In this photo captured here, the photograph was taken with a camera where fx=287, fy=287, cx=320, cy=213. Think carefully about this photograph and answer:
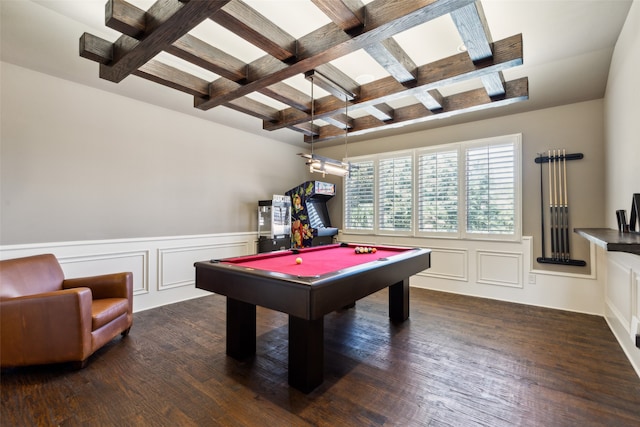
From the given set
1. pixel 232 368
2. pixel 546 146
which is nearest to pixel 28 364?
pixel 232 368

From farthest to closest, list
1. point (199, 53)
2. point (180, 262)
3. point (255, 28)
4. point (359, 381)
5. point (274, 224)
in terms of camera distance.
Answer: point (274, 224) → point (180, 262) → point (199, 53) → point (359, 381) → point (255, 28)

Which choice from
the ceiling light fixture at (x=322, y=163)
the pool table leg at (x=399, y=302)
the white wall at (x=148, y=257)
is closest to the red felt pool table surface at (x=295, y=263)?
the pool table leg at (x=399, y=302)

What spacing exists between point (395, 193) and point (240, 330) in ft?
12.3

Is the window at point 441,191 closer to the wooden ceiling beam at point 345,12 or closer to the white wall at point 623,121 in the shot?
the white wall at point 623,121

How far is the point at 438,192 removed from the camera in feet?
15.9

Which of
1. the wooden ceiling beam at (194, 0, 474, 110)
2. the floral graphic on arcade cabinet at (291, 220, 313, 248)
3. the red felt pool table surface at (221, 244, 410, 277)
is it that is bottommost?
the red felt pool table surface at (221, 244, 410, 277)

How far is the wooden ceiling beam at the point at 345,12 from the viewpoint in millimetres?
1730

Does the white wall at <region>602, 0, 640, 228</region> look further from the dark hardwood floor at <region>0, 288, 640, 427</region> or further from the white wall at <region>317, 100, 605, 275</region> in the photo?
the dark hardwood floor at <region>0, 288, 640, 427</region>

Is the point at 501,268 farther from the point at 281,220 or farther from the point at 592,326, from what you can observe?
the point at 281,220

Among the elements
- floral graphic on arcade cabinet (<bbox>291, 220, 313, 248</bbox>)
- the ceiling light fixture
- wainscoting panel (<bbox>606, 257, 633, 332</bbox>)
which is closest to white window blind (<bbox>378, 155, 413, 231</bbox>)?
floral graphic on arcade cabinet (<bbox>291, 220, 313, 248</bbox>)

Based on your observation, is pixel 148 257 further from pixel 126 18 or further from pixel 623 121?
pixel 623 121

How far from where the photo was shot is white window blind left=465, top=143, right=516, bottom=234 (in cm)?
422

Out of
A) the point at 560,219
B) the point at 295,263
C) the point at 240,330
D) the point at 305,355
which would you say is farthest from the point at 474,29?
the point at 560,219

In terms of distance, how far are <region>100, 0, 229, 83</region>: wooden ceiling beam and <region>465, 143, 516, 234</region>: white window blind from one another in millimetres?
4162
